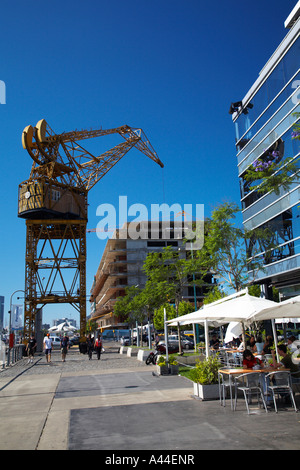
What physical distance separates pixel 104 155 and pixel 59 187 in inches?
528

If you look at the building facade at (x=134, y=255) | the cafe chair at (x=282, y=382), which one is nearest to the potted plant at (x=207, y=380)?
the cafe chair at (x=282, y=382)

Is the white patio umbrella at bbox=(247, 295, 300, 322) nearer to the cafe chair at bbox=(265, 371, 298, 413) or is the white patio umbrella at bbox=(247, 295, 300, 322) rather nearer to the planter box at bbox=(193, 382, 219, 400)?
the cafe chair at bbox=(265, 371, 298, 413)

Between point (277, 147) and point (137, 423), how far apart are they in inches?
911

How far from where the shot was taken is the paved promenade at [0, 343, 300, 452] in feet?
20.4

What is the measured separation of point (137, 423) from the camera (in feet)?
25.6

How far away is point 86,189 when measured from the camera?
52719 mm

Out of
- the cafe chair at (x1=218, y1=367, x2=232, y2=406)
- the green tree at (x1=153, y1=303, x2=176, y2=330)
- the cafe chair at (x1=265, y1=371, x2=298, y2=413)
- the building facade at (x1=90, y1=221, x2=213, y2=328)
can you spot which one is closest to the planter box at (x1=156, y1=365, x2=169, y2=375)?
the cafe chair at (x1=218, y1=367, x2=232, y2=406)

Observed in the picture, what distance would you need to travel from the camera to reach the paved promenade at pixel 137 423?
→ 20.4 ft

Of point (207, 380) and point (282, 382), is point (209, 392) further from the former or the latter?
point (282, 382)

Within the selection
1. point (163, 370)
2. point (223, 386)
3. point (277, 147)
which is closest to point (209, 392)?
point (223, 386)

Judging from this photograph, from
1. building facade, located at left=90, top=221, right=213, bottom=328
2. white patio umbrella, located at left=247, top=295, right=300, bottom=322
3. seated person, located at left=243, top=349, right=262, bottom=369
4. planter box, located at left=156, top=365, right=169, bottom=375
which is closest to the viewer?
white patio umbrella, located at left=247, top=295, right=300, bottom=322

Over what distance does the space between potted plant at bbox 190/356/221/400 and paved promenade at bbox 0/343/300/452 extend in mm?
260

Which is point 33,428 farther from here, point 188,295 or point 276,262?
point 188,295

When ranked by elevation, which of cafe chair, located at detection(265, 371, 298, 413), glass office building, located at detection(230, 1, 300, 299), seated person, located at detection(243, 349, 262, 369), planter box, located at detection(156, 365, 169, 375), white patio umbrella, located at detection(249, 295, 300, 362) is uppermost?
glass office building, located at detection(230, 1, 300, 299)
